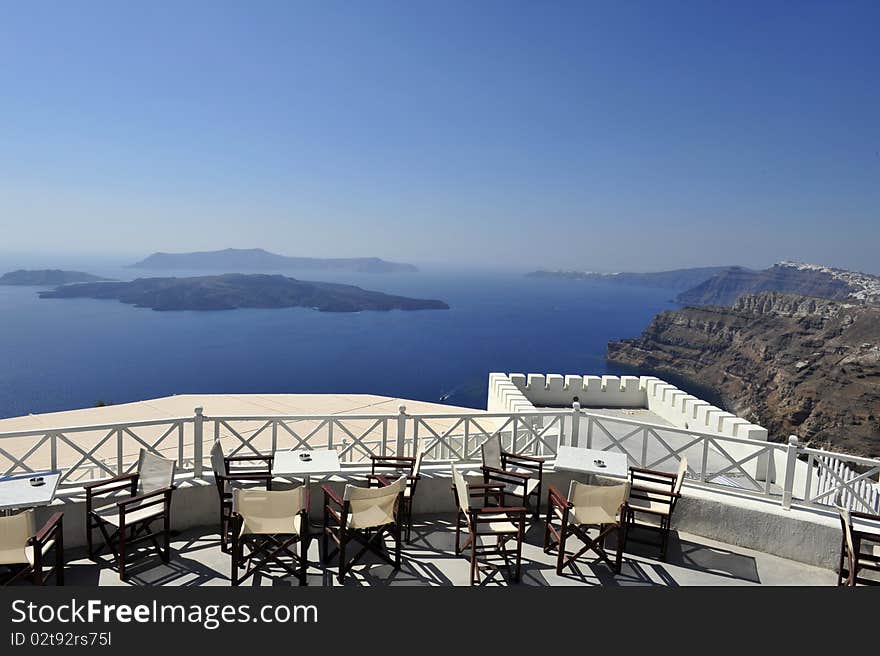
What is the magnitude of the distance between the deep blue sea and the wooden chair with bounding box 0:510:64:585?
2888 inches

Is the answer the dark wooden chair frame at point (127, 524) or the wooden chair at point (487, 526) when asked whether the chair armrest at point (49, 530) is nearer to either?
the dark wooden chair frame at point (127, 524)

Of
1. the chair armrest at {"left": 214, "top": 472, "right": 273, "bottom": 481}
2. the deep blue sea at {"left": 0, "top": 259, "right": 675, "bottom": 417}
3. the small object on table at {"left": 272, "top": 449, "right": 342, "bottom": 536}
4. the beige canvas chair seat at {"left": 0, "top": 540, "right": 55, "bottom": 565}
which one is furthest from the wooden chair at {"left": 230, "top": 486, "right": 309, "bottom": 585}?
the deep blue sea at {"left": 0, "top": 259, "right": 675, "bottom": 417}

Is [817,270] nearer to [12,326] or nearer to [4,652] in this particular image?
[4,652]

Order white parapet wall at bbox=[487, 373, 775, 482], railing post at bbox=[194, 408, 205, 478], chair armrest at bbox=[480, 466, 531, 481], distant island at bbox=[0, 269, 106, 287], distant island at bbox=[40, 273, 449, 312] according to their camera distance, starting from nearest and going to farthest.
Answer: railing post at bbox=[194, 408, 205, 478] → chair armrest at bbox=[480, 466, 531, 481] → white parapet wall at bbox=[487, 373, 775, 482] → distant island at bbox=[40, 273, 449, 312] → distant island at bbox=[0, 269, 106, 287]

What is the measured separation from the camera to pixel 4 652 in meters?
3.01

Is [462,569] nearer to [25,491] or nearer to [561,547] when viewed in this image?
[561,547]

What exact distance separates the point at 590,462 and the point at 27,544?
527cm

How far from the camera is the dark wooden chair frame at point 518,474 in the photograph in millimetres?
6211

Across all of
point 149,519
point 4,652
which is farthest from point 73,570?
point 4,652

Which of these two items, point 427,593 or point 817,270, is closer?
point 427,593

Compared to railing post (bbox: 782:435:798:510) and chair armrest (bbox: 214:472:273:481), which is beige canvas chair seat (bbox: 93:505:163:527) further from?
railing post (bbox: 782:435:798:510)

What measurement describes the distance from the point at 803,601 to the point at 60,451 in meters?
14.0

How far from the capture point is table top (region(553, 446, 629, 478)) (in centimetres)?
589

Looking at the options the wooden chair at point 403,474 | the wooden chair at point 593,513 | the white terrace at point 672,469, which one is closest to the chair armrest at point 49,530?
the white terrace at point 672,469
